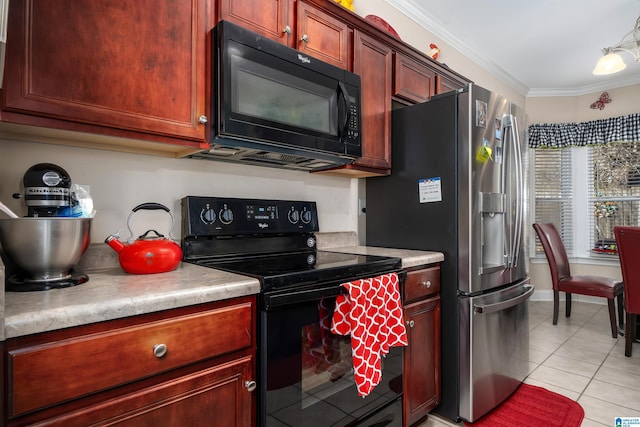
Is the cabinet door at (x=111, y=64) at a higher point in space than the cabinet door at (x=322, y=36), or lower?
lower

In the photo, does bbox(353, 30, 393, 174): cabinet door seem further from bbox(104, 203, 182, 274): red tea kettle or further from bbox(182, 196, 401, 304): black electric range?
bbox(104, 203, 182, 274): red tea kettle

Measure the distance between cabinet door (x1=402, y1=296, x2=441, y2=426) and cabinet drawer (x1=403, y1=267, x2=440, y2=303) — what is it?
0.14ft

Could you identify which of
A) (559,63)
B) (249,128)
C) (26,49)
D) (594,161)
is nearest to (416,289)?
(249,128)

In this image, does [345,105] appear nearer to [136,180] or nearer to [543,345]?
[136,180]

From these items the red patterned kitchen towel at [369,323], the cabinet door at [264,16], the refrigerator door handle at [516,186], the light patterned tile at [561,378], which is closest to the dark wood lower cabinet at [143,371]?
the red patterned kitchen towel at [369,323]

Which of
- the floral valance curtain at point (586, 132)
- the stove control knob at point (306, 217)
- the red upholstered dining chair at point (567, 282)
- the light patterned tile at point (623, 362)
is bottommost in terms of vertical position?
the light patterned tile at point (623, 362)

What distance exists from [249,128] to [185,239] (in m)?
0.56

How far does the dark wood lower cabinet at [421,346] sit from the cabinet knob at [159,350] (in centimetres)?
116

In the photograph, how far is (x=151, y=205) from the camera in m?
1.48

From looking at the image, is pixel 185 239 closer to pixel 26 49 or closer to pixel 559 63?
pixel 26 49

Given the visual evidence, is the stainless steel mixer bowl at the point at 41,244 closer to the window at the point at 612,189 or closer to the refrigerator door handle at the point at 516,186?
the refrigerator door handle at the point at 516,186

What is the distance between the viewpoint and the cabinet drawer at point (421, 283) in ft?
5.89

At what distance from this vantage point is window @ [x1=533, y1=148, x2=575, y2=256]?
478 centimetres

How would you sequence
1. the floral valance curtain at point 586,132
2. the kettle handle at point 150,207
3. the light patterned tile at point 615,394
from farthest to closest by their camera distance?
the floral valance curtain at point 586,132
the light patterned tile at point 615,394
the kettle handle at point 150,207
